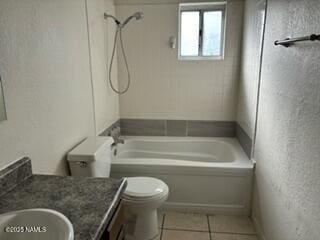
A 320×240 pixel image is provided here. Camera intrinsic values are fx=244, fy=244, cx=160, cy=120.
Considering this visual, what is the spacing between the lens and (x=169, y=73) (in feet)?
9.75

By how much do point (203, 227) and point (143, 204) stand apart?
678 mm

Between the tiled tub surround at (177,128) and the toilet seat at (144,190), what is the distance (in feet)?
3.87

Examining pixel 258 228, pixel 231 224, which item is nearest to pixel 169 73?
pixel 231 224

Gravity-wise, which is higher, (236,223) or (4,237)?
(4,237)

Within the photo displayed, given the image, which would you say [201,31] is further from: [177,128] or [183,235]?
[183,235]

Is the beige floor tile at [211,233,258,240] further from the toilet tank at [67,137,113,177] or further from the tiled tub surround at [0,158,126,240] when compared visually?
the tiled tub surround at [0,158,126,240]

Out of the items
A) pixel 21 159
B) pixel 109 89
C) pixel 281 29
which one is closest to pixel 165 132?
pixel 109 89

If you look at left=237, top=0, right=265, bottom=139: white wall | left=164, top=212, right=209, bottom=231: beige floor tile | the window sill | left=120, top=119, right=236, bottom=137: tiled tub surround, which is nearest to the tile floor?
left=164, top=212, right=209, bottom=231: beige floor tile

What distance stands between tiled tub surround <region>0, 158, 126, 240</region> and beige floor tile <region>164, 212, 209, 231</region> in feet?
3.93

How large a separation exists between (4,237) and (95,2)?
2071 mm

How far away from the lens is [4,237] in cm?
88

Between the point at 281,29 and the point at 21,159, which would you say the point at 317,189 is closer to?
the point at 281,29

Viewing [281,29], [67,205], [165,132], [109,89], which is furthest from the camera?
[165,132]

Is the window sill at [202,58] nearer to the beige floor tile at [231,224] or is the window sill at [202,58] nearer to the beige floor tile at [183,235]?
the beige floor tile at [231,224]
